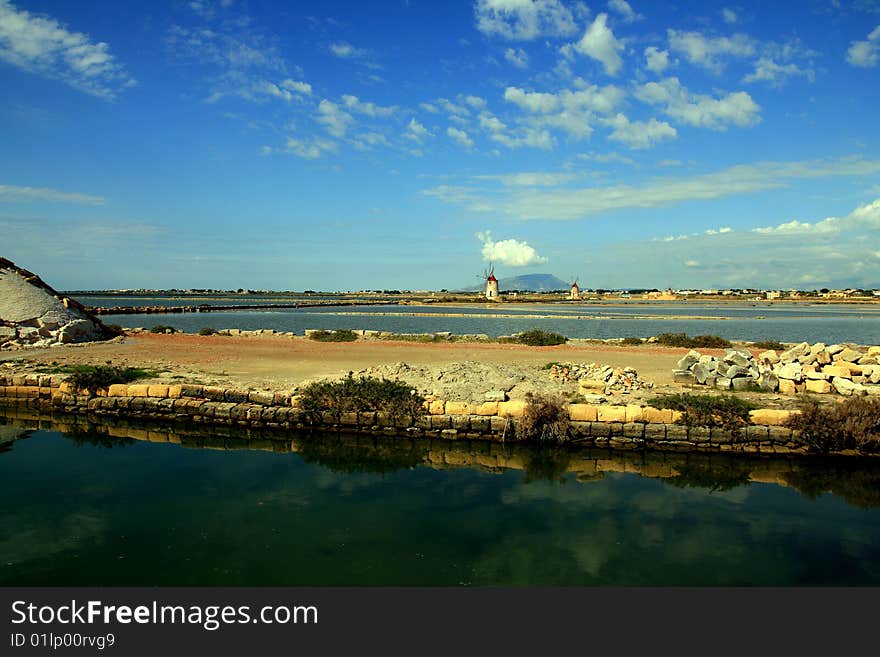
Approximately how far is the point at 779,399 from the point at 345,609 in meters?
11.0

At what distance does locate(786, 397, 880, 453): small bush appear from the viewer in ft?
31.5

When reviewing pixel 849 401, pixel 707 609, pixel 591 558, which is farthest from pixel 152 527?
pixel 849 401

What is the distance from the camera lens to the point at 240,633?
4.47m

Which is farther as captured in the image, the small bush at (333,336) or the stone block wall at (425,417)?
the small bush at (333,336)

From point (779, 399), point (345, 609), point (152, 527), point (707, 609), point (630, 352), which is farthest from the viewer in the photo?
→ point (630, 352)

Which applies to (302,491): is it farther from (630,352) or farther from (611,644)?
(630,352)

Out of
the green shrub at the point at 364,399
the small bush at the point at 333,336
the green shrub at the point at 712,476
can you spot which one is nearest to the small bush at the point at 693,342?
the green shrub at the point at 712,476

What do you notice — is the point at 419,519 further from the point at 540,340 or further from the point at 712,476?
the point at 540,340

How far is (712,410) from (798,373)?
422 cm

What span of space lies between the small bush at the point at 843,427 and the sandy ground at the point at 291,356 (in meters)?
4.17

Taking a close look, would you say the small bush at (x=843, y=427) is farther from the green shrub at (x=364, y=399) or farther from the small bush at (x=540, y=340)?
the small bush at (x=540, y=340)

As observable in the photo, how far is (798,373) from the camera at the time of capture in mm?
12945

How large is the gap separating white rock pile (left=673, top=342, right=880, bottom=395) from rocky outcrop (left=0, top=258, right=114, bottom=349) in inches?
947

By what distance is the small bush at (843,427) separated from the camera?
960cm
